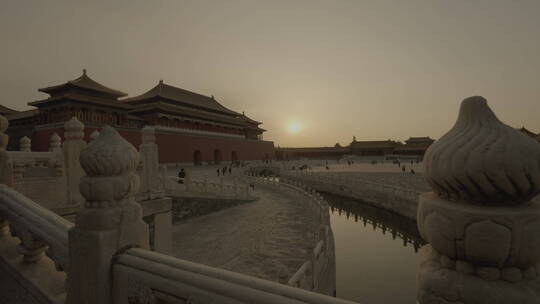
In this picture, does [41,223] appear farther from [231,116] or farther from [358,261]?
[231,116]

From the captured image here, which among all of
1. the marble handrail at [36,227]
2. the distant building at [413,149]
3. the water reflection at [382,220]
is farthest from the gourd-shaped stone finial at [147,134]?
the distant building at [413,149]

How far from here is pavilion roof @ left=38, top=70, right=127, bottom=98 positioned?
20.4m

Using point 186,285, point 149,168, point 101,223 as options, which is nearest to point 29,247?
point 101,223

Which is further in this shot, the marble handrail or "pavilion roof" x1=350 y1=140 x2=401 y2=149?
"pavilion roof" x1=350 y1=140 x2=401 y2=149

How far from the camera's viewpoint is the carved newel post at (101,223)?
1.72 metres

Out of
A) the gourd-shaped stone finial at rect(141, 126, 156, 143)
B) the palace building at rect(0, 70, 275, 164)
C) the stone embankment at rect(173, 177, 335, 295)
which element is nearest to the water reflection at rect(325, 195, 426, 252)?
the stone embankment at rect(173, 177, 335, 295)

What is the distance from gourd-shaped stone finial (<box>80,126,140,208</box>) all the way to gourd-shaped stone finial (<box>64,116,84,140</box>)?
3771 millimetres

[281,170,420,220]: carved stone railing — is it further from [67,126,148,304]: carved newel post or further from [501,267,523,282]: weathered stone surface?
[67,126,148,304]: carved newel post

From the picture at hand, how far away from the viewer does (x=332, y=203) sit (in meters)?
19.9

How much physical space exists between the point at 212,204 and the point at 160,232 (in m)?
5.32

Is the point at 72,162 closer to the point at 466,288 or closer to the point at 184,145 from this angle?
the point at 466,288

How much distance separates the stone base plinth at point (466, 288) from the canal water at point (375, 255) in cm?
321

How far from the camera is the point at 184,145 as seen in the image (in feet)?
90.9

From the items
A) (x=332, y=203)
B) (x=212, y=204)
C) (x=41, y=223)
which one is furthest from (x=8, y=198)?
(x=332, y=203)
